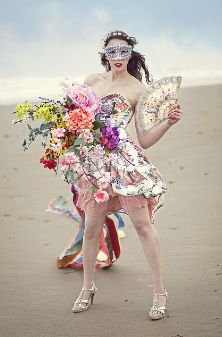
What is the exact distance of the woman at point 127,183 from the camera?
16.4ft

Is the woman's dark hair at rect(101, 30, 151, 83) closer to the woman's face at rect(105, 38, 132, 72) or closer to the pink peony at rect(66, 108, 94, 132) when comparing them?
the woman's face at rect(105, 38, 132, 72)

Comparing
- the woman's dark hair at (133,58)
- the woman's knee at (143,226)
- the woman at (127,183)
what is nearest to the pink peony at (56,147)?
the woman at (127,183)

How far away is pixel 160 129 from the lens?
516cm

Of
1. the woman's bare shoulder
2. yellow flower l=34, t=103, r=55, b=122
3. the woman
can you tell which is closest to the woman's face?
the woman

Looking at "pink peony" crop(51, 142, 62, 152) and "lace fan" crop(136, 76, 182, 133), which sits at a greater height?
"lace fan" crop(136, 76, 182, 133)

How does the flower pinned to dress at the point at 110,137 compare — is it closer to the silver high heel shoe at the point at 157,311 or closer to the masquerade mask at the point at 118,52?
the masquerade mask at the point at 118,52

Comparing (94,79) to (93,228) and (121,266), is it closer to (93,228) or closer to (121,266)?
(93,228)

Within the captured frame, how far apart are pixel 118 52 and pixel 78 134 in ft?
2.45

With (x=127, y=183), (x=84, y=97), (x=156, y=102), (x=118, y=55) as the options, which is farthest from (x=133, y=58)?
(x=127, y=183)

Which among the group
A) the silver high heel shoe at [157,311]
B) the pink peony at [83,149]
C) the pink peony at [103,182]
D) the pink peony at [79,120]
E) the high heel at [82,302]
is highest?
the pink peony at [79,120]

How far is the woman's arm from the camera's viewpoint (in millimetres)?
5094

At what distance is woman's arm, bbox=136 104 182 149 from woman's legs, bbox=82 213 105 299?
56 centimetres

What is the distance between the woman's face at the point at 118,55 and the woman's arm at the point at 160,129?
1.53 ft

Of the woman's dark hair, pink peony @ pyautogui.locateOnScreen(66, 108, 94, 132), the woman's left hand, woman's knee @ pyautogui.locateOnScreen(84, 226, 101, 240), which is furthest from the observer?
the woman's dark hair
